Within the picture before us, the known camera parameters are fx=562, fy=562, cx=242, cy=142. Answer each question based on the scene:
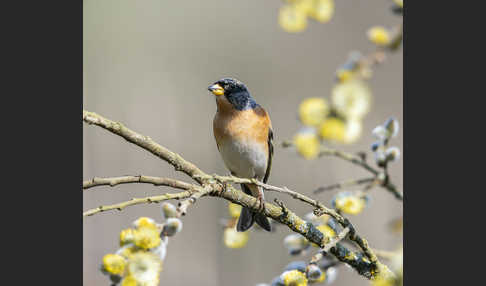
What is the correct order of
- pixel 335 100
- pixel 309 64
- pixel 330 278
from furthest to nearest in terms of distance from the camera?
pixel 309 64, pixel 330 278, pixel 335 100

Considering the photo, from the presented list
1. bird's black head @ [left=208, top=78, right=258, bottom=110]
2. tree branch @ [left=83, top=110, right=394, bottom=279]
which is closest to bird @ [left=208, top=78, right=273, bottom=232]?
bird's black head @ [left=208, top=78, right=258, bottom=110]

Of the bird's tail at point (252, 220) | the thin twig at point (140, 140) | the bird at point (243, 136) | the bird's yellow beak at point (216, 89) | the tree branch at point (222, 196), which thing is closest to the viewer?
the tree branch at point (222, 196)

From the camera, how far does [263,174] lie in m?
2.36

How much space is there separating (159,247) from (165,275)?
757 mm

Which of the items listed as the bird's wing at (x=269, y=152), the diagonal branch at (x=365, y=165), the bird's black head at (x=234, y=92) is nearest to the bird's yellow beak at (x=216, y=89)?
the bird's black head at (x=234, y=92)

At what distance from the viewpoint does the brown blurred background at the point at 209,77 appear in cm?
173

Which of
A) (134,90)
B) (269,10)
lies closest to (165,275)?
(134,90)

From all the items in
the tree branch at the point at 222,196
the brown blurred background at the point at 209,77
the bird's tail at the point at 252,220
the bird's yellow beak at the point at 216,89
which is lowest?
the tree branch at the point at 222,196

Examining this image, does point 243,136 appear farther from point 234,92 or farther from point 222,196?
point 222,196

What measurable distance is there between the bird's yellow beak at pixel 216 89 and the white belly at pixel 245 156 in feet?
0.97

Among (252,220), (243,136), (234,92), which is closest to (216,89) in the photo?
(234,92)

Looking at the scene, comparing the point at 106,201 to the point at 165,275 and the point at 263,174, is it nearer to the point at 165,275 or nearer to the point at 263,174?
the point at 165,275

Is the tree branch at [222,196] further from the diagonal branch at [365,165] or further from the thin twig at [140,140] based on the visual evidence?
Answer: the diagonal branch at [365,165]

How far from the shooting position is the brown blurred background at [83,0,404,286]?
5.66 feet
